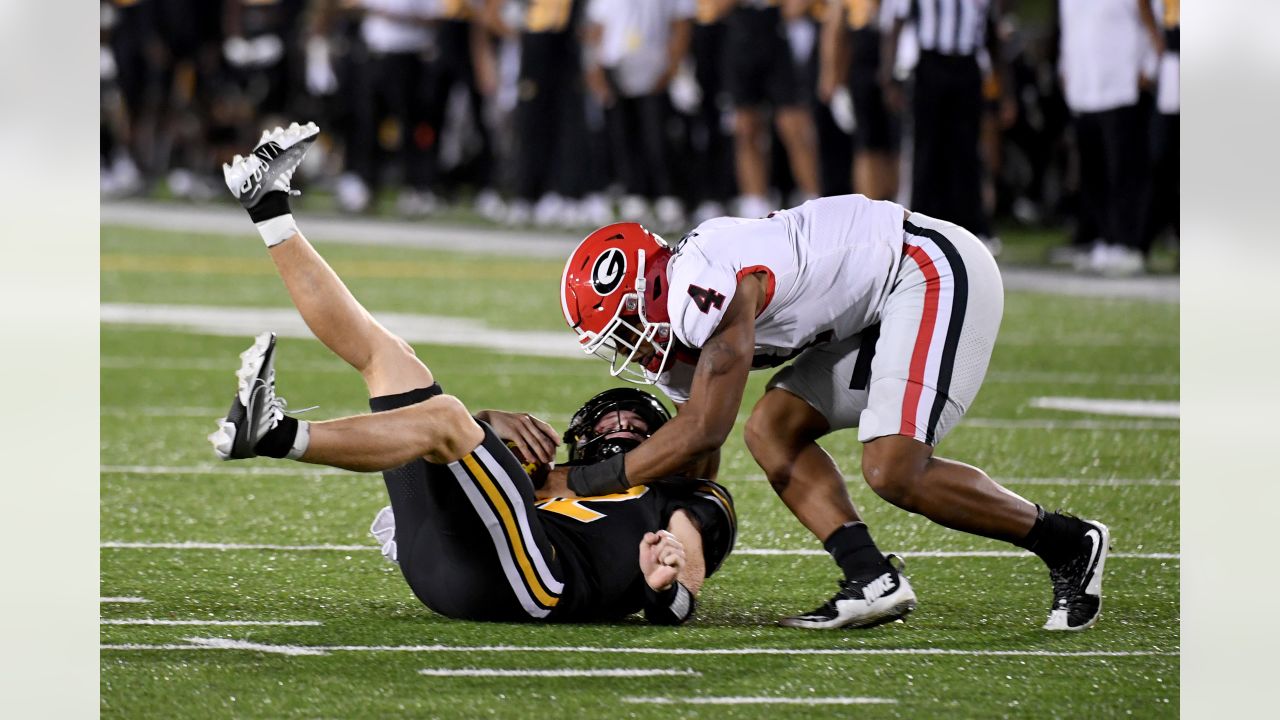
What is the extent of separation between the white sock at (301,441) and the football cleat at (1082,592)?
163 cm

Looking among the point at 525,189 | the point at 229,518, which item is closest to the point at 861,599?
the point at 229,518

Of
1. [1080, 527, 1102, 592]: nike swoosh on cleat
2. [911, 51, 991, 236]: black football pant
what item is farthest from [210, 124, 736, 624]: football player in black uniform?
[911, 51, 991, 236]: black football pant

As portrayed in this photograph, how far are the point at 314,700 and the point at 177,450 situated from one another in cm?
303

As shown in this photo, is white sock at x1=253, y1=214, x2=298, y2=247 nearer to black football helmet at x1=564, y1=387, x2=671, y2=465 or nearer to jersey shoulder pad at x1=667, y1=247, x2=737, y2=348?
black football helmet at x1=564, y1=387, x2=671, y2=465

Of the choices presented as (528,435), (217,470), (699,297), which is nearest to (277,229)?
(528,435)

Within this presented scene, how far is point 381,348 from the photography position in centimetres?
427

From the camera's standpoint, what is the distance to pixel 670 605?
13.9 ft

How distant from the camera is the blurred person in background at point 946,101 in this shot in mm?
10852

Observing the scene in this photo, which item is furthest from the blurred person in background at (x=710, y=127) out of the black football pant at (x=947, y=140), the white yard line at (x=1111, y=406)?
the white yard line at (x=1111, y=406)

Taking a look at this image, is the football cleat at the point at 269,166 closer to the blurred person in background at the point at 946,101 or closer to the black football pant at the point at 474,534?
the black football pant at the point at 474,534

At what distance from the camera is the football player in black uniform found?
4.09 metres

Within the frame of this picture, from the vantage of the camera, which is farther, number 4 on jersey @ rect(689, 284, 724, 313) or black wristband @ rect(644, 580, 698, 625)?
black wristband @ rect(644, 580, 698, 625)

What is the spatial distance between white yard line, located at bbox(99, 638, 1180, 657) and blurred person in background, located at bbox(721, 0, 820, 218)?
8806 millimetres
